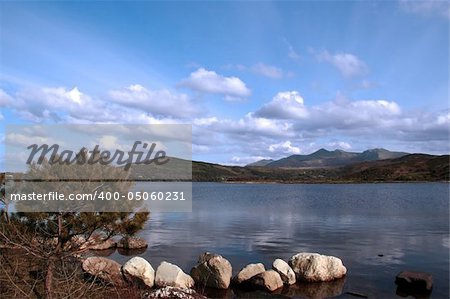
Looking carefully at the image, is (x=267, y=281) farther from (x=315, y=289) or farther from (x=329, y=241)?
(x=329, y=241)

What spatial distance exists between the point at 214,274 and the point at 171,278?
214 cm

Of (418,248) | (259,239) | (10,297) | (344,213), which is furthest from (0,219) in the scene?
(344,213)

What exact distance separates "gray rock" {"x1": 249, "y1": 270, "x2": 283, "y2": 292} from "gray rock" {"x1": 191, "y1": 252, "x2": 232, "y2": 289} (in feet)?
4.25

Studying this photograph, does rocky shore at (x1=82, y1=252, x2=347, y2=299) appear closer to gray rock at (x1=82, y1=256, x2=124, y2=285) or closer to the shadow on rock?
gray rock at (x1=82, y1=256, x2=124, y2=285)

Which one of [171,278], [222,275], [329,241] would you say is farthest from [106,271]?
[329,241]

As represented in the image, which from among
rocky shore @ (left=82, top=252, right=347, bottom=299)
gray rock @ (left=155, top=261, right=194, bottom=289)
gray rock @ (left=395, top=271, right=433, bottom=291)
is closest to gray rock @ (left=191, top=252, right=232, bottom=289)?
rocky shore @ (left=82, top=252, right=347, bottom=299)

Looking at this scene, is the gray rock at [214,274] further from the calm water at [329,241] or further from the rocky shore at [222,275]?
the calm water at [329,241]

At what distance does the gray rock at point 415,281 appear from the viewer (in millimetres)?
20750

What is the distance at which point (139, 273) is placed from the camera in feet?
69.9

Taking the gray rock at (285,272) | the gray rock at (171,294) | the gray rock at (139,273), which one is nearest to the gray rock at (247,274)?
the gray rock at (285,272)

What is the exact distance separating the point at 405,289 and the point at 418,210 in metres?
44.0

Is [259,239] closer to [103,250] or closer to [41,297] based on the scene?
[103,250]

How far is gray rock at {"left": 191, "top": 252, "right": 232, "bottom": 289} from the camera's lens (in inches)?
832

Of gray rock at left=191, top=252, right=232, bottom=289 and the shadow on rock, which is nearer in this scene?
the shadow on rock
